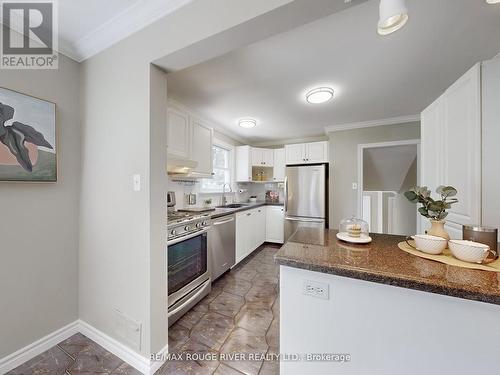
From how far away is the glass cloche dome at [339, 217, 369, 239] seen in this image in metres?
1.20

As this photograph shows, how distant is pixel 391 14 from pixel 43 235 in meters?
2.52

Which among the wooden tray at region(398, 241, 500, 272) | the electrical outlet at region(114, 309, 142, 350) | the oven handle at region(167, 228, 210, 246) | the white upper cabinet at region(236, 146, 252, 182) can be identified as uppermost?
the white upper cabinet at region(236, 146, 252, 182)

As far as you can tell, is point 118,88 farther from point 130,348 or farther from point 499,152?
point 499,152

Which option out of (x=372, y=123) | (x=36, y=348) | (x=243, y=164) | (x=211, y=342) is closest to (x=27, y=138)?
(x=36, y=348)

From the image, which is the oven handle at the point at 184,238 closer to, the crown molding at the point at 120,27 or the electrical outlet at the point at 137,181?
the electrical outlet at the point at 137,181

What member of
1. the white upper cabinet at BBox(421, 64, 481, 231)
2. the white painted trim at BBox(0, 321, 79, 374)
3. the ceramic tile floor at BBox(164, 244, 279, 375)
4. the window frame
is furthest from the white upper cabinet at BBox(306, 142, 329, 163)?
the white painted trim at BBox(0, 321, 79, 374)

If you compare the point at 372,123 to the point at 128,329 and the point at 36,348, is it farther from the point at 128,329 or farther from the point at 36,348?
the point at 36,348

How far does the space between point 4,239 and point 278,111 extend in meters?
3.02

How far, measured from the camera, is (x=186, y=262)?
199cm

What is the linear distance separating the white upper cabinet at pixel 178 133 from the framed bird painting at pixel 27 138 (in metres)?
0.93

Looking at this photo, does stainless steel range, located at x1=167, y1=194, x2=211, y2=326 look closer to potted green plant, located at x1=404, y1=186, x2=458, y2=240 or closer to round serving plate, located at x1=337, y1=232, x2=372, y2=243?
round serving plate, located at x1=337, y1=232, x2=372, y2=243

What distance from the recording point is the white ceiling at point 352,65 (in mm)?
1335

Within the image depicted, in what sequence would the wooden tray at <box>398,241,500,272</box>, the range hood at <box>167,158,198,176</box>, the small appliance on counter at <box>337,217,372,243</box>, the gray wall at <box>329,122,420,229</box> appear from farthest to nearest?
the gray wall at <box>329,122,420,229</box>, the range hood at <box>167,158,198,176</box>, the small appliance on counter at <box>337,217,372,243</box>, the wooden tray at <box>398,241,500,272</box>

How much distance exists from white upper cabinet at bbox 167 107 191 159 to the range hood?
139mm
